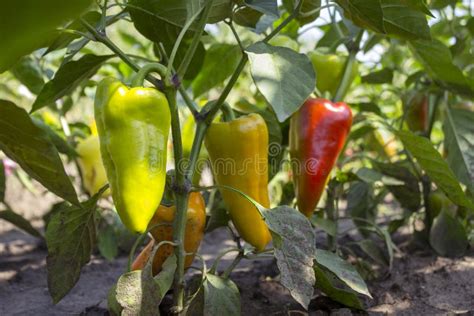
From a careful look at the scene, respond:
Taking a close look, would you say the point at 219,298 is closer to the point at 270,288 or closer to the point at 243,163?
the point at 243,163

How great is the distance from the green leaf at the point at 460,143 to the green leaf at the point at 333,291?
47cm

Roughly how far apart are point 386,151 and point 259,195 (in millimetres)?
1006

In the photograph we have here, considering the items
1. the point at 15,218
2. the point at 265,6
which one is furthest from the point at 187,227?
the point at 15,218

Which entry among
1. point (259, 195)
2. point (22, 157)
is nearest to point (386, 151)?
point (259, 195)

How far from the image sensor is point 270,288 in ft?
4.62

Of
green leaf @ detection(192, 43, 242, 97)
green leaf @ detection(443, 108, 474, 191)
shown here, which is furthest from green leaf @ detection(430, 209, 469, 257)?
green leaf @ detection(192, 43, 242, 97)

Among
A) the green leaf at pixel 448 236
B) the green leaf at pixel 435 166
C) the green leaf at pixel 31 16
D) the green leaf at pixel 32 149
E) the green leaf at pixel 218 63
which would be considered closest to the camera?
the green leaf at pixel 31 16

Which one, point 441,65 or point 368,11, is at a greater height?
point 368,11

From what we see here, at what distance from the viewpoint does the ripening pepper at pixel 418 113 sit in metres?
1.75

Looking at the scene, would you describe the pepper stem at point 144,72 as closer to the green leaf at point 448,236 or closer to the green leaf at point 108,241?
the green leaf at point 108,241

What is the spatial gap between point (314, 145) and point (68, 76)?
536 mm

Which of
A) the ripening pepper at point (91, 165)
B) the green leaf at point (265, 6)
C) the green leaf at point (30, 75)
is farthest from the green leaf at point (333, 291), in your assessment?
the green leaf at point (30, 75)

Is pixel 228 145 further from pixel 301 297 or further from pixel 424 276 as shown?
pixel 424 276

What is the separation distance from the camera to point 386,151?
82.4 inches
